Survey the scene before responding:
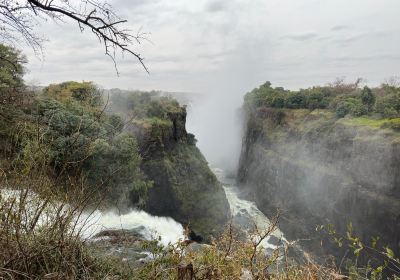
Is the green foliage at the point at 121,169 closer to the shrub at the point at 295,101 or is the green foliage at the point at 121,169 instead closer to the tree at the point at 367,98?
the tree at the point at 367,98

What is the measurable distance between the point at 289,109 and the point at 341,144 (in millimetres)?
13831

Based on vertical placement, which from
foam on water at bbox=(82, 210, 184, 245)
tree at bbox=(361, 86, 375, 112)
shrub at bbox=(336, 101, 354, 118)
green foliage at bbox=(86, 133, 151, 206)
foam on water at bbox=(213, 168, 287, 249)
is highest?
tree at bbox=(361, 86, 375, 112)

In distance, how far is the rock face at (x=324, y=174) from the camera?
94.2 feet

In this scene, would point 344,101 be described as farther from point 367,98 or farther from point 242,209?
point 242,209

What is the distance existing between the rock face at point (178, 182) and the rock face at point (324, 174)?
6989 millimetres

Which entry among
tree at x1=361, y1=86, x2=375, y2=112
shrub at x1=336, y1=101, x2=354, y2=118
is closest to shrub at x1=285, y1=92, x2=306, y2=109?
shrub at x1=336, y1=101, x2=354, y2=118

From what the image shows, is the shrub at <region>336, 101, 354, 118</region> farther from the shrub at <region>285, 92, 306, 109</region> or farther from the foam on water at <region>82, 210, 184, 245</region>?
the foam on water at <region>82, 210, 184, 245</region>

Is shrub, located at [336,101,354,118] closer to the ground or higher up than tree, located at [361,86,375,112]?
closer to the ground

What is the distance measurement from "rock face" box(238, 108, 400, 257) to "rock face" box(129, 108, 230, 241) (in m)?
6.99

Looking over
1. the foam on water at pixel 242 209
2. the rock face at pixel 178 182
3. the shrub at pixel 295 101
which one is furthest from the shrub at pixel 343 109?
the rock face at pixel 178 182

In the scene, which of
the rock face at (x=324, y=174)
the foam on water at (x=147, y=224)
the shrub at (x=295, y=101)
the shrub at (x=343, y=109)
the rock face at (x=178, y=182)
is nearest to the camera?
the foam on water at (x=147, y=224)

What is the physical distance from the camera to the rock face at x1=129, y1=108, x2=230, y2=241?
1236 inches

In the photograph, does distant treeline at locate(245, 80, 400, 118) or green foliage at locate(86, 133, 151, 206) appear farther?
distant treeline at locate(245, 80, 400, 118)

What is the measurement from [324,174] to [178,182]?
1377cm
